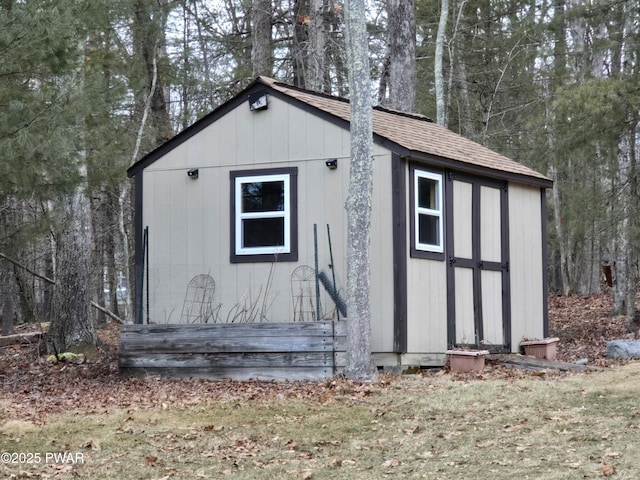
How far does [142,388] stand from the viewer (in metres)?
10.8

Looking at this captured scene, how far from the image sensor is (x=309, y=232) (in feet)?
38.8

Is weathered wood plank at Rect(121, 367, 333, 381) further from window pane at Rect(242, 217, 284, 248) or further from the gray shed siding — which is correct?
window pane at Rect(242, 217, 284, 248)

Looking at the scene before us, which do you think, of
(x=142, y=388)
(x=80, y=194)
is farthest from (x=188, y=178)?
(x=142, y=388)

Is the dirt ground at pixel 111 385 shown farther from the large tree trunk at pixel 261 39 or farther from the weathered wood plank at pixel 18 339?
the large tree trunk at pixel 261 39

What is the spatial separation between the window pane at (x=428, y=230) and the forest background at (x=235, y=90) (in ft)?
14.3

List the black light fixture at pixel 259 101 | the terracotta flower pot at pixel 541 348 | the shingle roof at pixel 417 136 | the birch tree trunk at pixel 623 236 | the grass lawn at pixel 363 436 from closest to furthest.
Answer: the grass lawn at pixel 363 436 → the shingle roof at pixel 417 136 → the black light fixture at pixel 259 101 → the terracotta flower pot at pixel 541 348 → the birch tree trunk at pixel 623 236

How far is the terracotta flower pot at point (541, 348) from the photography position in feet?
42.6

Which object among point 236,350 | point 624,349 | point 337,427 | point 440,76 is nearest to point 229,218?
point 236,350

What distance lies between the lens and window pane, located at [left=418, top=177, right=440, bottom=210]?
38.7ft

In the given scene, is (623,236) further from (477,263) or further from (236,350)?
(236,350)

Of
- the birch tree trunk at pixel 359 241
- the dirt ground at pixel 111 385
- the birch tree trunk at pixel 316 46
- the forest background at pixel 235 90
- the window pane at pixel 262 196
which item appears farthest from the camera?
the birch tree trunk at pixel 316 46

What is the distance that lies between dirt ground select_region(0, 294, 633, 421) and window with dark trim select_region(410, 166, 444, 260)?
A: 169 centimetres

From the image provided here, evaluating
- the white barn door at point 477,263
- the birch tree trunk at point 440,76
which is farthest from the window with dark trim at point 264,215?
the birch tree trunk at point 440,76

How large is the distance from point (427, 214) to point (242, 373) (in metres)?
3.05
